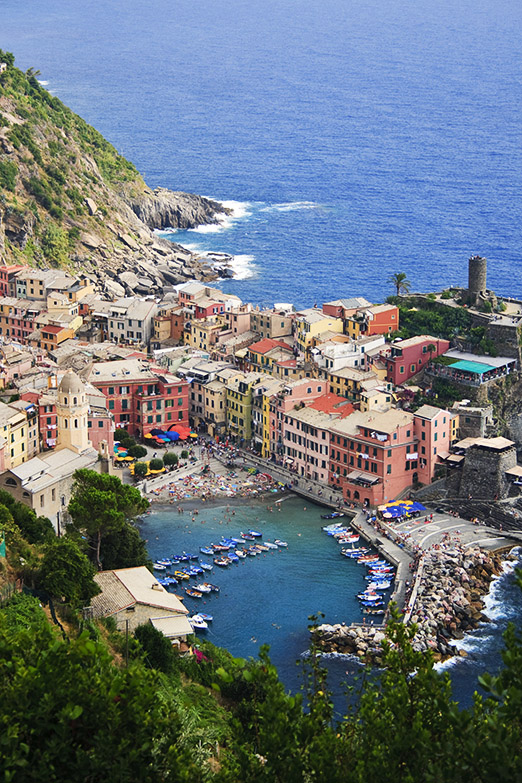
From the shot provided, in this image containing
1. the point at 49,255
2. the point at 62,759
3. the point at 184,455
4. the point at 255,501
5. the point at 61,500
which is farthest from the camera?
the point at 49,255

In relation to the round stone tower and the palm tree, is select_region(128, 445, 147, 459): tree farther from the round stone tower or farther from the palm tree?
the round stone tower

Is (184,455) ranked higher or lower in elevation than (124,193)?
lower

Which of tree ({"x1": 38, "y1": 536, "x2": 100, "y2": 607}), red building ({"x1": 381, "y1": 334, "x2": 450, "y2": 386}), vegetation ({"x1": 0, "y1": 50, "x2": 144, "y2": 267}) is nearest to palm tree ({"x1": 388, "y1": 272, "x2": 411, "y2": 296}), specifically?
red building ({"x1": 381, "y1": 334, "x2": 450, "y2": 386})

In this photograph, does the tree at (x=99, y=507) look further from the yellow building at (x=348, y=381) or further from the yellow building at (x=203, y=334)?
the yellow building at (x=203, y=334)

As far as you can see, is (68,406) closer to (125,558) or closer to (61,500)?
(61,500)

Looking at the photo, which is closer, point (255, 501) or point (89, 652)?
point (89, 652)

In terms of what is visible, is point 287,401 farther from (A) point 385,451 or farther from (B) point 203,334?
(B) point 203,334

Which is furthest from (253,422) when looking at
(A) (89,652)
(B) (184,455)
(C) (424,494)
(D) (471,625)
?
(A) (89,652)

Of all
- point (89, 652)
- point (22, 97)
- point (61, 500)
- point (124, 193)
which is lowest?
point (61, 500)
